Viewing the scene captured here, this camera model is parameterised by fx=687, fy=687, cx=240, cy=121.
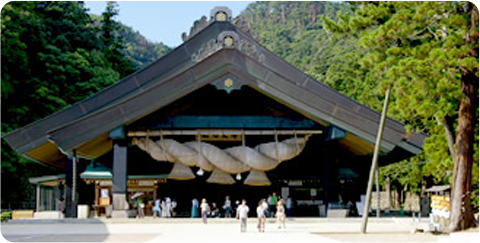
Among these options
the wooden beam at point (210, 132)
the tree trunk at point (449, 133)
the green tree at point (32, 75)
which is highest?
the green tree at point (32, 75)

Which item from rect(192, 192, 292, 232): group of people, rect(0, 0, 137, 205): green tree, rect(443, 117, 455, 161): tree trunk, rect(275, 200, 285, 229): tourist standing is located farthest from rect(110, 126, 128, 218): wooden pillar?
rect(0, 0, 137, 205): green tree

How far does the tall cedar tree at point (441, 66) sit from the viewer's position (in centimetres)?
2067

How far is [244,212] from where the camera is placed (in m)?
21.8

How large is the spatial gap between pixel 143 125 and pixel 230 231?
6.92 meters

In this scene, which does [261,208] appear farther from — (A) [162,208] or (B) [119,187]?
(A) [162,208]

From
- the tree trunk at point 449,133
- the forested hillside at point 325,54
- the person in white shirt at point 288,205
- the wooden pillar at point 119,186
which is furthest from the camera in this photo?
the forested hillside at point 325,54

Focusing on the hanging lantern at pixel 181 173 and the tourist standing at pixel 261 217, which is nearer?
the tourist standing at pixel 261 217

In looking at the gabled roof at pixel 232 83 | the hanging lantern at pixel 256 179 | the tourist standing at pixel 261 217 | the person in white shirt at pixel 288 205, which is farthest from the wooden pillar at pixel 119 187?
the person in white shirt at pixel 288 205

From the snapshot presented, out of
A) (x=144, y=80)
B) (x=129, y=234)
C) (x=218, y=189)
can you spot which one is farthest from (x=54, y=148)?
(x=129, y=234)

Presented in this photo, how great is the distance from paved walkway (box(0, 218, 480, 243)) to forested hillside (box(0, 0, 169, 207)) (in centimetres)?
2491

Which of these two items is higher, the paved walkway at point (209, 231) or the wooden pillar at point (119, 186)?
the wooden pillar at point (119, 186)

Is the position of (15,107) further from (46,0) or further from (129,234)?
(129,234)

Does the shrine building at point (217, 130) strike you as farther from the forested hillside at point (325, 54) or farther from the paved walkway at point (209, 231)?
the forested hillside at point (325, 54)

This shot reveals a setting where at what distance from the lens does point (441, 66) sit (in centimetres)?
2045
